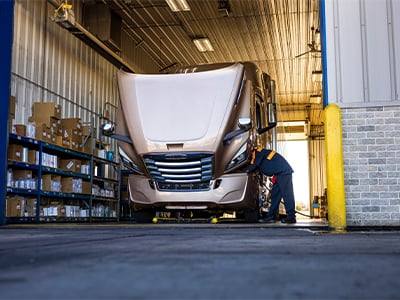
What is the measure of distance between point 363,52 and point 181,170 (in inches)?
121

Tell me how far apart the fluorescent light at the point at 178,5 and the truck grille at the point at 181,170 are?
826 centimetres

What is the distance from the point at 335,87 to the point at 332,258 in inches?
191

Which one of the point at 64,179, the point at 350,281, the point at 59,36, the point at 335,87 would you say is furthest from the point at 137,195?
the point at 59,36

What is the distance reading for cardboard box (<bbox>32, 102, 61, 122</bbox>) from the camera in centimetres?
1212

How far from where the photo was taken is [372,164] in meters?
6.81

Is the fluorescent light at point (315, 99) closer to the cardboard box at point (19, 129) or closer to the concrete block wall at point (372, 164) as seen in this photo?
the cardboard box at point (19, 129)

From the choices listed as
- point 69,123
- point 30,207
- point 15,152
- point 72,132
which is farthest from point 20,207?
point 69,123

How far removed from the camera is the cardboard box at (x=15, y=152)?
10.2m

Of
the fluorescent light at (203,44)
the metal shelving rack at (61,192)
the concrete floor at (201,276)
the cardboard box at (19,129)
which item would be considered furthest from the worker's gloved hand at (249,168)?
the fluorescent light at (203,44)

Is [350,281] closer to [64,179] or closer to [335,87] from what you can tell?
[335,87]

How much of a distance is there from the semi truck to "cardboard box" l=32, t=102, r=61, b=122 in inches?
174

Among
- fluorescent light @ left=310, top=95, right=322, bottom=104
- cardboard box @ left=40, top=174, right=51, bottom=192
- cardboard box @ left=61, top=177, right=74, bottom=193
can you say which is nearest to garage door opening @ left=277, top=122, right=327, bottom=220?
fluorescent light @ left=310, top=95, right=322, bottom=104

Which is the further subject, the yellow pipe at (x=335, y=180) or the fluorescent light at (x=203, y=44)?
the fluorescent light at (x=203, y=44)

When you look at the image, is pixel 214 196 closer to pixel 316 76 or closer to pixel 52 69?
pixel 52 69
